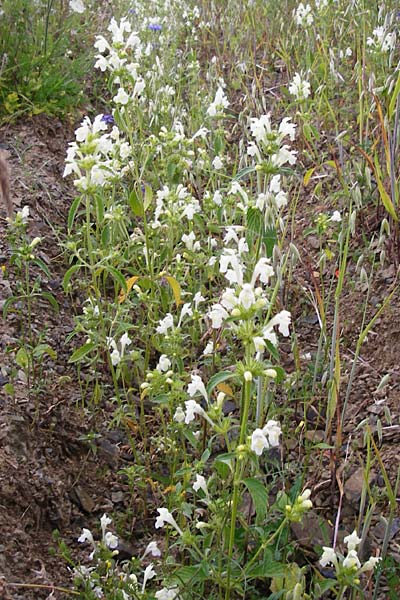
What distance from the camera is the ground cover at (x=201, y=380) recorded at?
76.6 inches

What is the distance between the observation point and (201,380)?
230 centimetres

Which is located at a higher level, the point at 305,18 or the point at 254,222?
the point at 305,18

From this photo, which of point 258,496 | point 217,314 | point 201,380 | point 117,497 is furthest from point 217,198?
point 258,496

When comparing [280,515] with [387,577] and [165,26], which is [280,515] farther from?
[165,26]

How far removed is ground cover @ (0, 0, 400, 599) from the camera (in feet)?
6.38

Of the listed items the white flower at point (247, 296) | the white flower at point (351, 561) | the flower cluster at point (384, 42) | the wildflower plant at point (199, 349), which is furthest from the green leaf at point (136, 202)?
the flower cluster at point (384, 42)

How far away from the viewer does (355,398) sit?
8.70 ft

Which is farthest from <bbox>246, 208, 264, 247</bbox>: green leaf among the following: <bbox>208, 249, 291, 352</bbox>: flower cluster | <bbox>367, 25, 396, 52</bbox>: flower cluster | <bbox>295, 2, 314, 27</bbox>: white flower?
<bbox>295, 2, 314, 27</bbox>: white flower

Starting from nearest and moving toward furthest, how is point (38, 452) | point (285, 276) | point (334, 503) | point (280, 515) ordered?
point (280, 515) < point (334, 503) < point (38, 452) < point (285, 276)

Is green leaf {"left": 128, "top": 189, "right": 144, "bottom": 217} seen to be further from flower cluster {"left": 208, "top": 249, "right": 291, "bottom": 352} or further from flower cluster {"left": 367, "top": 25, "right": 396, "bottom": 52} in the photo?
flower cluster {"left": 367, "top": 25, "right": 396, "bottom": 52}

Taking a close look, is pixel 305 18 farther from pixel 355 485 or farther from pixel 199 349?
pixel 355 485

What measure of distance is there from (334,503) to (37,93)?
306 centimetres

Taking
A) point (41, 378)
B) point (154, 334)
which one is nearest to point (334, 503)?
point (154, 334)

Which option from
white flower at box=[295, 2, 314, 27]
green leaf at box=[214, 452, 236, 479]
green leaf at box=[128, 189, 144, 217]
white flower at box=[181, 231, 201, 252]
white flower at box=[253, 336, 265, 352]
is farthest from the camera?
white flower at box=[295, 2, 314, 27]
